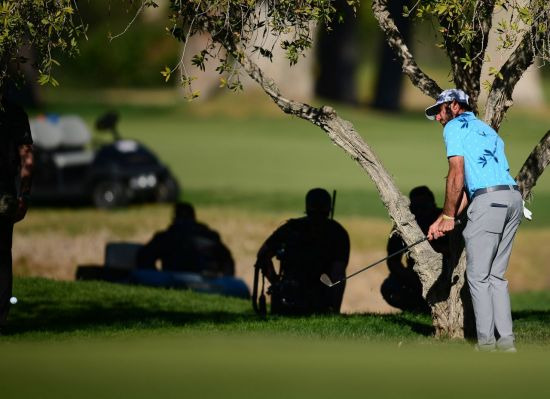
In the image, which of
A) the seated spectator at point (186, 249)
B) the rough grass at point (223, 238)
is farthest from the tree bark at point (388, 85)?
the seated spectator at point (186, 249)

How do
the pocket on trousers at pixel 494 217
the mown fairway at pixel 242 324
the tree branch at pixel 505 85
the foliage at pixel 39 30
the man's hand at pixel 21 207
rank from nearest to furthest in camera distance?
the mown fairway at pixel 242 324
the pocket on trousers at pixel 494 217
the foliage at pixel 39 30
the tree branch at pixel 505 85
the man's hand at pixel 21 207

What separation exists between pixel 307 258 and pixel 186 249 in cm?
387

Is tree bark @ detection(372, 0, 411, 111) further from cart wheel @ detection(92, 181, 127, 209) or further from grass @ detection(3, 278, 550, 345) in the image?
grass @ detection(3, 278, 550, 345)

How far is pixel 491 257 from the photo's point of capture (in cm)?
970

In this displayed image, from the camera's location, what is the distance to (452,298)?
10.6 m

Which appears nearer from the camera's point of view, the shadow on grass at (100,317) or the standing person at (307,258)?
the shadow on grass at (100,317)

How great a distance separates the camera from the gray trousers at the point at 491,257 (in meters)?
9.65

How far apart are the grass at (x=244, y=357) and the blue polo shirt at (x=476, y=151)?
112cm

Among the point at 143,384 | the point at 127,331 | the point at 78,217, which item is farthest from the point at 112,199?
the point at 143,384

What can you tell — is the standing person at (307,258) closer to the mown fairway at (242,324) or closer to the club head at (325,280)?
the mown fairway at (242,324)

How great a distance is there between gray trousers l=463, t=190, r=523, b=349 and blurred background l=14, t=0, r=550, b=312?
1910 millimetres

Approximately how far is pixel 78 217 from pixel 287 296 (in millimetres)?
12753

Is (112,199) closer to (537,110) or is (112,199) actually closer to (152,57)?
(537,110)

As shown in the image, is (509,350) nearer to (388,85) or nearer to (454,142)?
(454,142)
